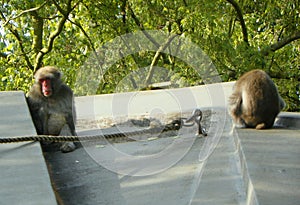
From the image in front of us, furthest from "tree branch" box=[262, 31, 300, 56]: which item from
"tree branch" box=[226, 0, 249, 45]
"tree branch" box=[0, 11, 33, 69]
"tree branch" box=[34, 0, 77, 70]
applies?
"tree branch" box=[0, 11, 33, 69]

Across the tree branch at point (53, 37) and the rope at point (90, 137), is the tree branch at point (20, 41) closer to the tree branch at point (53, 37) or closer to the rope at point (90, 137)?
the tree branch at point (53, 37)

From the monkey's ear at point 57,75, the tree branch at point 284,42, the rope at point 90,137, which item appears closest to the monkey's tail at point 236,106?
the rope at point 90,137

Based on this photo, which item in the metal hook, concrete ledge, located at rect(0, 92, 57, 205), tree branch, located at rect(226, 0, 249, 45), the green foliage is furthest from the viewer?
tree branch, located at rect(226, 0, 249, 45)

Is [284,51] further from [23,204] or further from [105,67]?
[23,204]

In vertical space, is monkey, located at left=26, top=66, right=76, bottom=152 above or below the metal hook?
above

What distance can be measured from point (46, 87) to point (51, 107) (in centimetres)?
22

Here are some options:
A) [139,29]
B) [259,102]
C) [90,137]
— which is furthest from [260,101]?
[139,29]

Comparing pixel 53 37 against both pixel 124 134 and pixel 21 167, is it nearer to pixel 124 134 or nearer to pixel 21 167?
pixel 124 134

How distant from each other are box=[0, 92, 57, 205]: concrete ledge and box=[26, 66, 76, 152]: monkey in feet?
0.58

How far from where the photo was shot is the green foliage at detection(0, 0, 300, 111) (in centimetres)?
1216

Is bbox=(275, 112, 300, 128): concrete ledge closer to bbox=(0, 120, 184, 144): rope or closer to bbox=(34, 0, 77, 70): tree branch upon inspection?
bbox=(0, 120, 184, 144): rope

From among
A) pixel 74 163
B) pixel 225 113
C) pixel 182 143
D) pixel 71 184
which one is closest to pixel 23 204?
pixel 71 184

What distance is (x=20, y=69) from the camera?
48.3 feet

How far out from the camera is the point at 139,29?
15.3m
